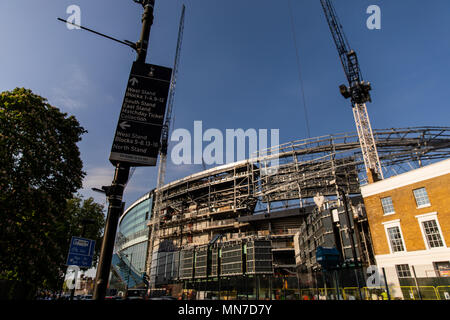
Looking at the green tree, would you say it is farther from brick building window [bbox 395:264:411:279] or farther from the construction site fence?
brick building window [bbox 395:264:411:279]

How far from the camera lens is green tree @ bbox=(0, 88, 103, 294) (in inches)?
596

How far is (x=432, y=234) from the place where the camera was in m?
20.5

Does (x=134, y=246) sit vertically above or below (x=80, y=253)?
above

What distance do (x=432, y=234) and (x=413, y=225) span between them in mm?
1370

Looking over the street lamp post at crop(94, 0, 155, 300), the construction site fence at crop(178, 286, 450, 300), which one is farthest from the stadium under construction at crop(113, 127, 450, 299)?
the street lamp post at crop(94, 0, 155, 300)

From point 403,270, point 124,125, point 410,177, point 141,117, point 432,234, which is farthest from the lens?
point 410,177

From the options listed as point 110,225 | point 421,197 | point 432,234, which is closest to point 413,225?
point 432,234

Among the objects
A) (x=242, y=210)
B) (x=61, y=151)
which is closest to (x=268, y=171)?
(x=242, y=210)

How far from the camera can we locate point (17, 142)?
1599 cm

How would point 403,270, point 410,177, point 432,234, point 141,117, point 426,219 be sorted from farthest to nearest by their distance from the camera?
point 410,177, point 403,270, point 426,219, point 432,234, point 141,117

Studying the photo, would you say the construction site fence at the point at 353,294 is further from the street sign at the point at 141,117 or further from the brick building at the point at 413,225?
the street sign at the point at 141,117

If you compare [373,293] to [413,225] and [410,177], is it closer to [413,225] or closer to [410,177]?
[413,225]
